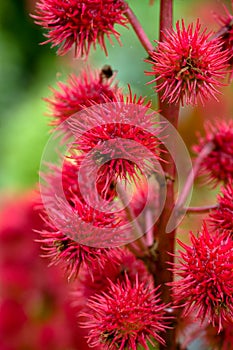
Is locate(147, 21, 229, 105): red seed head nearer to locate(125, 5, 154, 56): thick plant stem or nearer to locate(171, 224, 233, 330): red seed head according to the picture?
locate(125, 5, 154, 56): thick plant stem

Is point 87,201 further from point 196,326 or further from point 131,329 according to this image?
point 196,326

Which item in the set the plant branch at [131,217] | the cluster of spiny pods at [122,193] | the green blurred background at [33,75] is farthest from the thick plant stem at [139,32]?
the green blurred background at [33,75]

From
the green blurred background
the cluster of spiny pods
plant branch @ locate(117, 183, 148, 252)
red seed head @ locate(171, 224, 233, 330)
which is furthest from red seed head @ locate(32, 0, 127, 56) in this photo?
the green blurred background

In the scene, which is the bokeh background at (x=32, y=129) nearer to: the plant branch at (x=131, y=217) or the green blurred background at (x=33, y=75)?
the green blurred background at (x=33, y=75)

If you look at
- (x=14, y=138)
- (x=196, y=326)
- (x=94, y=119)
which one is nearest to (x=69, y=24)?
(x=94, y=119)

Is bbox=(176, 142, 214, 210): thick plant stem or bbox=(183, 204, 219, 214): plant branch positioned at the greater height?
bbox=(176, 142, 214, 210): thick plant stem

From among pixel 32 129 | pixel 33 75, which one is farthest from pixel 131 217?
pixel 33 75
